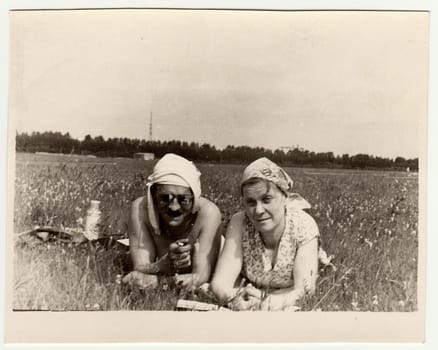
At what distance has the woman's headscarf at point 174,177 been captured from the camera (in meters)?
3.15

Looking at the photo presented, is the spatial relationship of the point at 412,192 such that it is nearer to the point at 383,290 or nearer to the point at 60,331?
the point at 383,290

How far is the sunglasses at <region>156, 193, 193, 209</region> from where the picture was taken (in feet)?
10.2

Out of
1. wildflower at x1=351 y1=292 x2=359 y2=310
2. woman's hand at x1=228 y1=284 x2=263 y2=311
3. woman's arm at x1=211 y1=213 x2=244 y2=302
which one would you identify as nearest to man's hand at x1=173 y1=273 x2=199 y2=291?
woman's arm at x1=211 y1=213 x2=244 y2=302

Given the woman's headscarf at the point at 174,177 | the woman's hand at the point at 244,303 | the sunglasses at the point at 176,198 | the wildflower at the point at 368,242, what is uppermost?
the woman's headscarf at the point at 174,177

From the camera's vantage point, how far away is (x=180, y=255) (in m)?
3.19

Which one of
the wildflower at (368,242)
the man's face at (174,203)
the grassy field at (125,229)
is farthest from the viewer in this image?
the wildflower at (368,242)

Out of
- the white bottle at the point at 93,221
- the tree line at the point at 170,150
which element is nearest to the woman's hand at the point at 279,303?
the tree line at the point at 170,150

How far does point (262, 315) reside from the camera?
322cm

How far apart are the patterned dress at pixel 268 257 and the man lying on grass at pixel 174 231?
Answer: 0.20 metres

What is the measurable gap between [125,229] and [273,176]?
99cm

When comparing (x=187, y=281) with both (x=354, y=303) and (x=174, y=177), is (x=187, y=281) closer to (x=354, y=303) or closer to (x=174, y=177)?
(x=174, y=177)

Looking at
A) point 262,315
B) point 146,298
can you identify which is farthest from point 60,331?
point 262,315

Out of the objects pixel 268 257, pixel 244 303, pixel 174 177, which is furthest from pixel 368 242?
pixel 174 177

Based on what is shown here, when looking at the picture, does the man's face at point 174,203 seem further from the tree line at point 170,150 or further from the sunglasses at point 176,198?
the tree line at point 170,150
